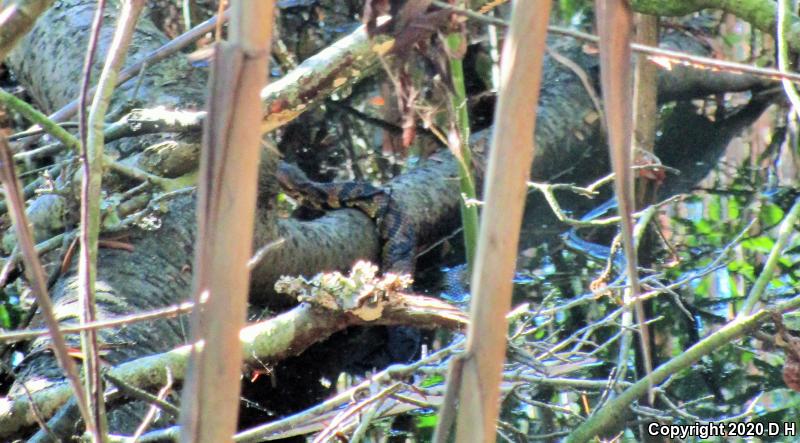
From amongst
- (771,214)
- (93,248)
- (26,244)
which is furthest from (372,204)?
(26,244)

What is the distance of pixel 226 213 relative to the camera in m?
0.43

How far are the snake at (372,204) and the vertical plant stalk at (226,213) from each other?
7.90 feet

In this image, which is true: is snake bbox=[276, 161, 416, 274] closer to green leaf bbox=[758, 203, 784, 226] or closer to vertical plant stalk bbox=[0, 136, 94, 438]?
green leaf bbox=[758, 203, 784, 226]

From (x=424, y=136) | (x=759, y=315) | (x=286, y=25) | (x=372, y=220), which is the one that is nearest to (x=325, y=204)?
(x=372, y=220)

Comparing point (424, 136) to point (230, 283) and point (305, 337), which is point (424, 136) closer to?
point (305, 337)

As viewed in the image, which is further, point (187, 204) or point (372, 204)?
point (372, 204)

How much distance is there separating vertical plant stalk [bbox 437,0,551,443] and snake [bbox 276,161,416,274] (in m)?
2.39

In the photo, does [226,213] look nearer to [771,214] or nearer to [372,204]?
[372,204]

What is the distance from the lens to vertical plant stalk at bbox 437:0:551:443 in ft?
1.45

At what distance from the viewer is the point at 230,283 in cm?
43

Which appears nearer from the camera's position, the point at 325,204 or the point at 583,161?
the point at 325,204

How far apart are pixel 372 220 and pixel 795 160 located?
1.74 m

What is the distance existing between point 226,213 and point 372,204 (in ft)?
8.72

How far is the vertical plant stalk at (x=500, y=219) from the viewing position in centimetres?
44
